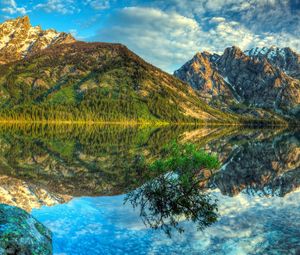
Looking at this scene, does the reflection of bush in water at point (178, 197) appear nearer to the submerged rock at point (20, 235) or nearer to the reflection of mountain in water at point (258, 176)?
the reflection of mountain in water at point (258, 176)

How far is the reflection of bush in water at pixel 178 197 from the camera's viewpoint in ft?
85.1

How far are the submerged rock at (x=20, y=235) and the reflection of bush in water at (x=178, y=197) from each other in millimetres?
10844

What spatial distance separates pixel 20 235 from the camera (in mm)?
13102

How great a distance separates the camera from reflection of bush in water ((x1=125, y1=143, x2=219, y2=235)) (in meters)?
25.9

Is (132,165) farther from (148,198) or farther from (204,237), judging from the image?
(204,237)

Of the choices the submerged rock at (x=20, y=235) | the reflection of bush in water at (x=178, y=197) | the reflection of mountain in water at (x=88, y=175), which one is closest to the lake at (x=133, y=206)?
the reflection of mountain in water at (x=88, y=175)

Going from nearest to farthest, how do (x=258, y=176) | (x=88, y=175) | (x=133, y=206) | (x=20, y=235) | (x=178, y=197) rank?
(x=20, y=235)
(x=178, y=197)
(x=133, y=206)
(x=88, y=175)
(x=258, y=176)

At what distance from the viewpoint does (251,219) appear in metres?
26.8

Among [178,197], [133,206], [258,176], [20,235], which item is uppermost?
[20,235]

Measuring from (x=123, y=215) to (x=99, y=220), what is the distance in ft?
7.49

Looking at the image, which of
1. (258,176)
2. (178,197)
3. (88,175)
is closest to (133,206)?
(178,197)

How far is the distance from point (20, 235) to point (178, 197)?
1688cm

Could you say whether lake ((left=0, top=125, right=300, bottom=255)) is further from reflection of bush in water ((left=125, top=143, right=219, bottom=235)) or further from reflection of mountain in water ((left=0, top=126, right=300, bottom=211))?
reflection of bush in water ((left=125, top=143, right=219, bottom=235))

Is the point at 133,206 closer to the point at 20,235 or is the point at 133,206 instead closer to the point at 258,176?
the point at 20,235
